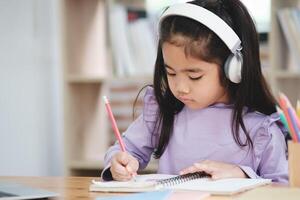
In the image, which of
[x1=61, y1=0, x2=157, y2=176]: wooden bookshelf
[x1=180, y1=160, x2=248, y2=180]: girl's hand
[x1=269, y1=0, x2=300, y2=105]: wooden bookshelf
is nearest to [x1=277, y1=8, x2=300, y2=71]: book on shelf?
[x1=269, y1=0, x2=300, y2=105]: wooden bookshelf

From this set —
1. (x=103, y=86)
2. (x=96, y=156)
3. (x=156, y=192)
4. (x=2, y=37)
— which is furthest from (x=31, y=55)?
(x=156, y=192)

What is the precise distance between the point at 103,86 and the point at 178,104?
1498mm

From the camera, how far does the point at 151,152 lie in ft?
4.82

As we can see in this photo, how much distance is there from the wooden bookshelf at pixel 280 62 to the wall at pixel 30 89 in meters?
0.99

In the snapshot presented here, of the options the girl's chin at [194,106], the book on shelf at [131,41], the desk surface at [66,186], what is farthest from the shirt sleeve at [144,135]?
the book on shelf at [131,41]

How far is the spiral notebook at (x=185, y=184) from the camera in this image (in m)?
1.01

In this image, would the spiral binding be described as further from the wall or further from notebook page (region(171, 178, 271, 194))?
the wall

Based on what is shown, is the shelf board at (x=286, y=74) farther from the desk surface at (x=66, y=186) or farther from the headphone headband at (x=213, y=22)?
the desk surface at (x=66, y=186)

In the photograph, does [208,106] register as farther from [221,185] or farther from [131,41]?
[131,41]

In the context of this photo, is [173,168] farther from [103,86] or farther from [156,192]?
[103,86]

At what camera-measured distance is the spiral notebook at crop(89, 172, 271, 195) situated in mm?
1011

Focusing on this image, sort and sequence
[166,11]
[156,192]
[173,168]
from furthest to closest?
[173,168] < [166,11] < [156,192]

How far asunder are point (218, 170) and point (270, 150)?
0.62 ft

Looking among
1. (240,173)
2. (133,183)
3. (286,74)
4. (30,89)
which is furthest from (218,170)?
(30,89)
